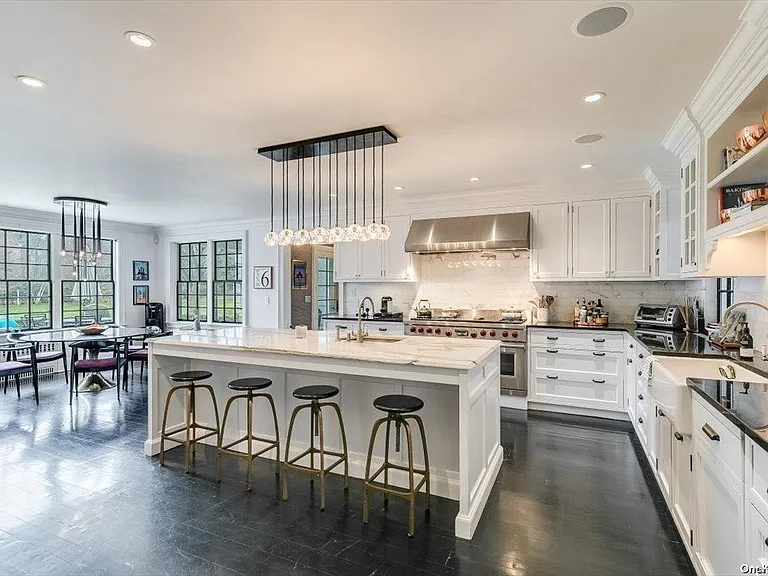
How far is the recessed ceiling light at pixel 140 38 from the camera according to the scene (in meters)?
2.03

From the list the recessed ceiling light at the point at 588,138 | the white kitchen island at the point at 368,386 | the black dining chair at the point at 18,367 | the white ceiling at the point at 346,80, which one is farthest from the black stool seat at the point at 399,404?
the black dining chair at the point at 18,367

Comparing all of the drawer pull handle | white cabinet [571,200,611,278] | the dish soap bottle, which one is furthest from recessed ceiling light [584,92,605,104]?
white cabinet [571,200,611,278]

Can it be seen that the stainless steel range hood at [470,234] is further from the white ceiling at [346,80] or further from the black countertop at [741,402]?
the black countertop at [741,402]

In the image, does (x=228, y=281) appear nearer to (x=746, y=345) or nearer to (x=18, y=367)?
(x=18, y=367)

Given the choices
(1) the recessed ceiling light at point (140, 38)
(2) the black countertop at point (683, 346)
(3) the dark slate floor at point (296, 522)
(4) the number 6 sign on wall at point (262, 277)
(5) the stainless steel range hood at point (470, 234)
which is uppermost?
(1) the recessed ceiling light at point (140, 38)

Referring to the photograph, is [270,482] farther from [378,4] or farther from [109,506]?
[378,4]

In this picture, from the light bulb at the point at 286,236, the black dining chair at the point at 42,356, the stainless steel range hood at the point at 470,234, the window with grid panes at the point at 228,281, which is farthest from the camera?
the window with grid panes at the point at 228,281

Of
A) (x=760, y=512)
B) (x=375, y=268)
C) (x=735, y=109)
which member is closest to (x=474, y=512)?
(x=760, y=512)

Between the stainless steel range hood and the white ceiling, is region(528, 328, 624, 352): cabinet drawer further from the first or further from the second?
the white ceiling

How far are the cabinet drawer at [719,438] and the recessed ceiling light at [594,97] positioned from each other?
186 centimetres

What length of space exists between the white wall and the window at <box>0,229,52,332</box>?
0.34 ft

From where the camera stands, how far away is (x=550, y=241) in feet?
16.7

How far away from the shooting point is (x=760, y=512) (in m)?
1.36

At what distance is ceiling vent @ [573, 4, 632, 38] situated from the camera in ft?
6.10
